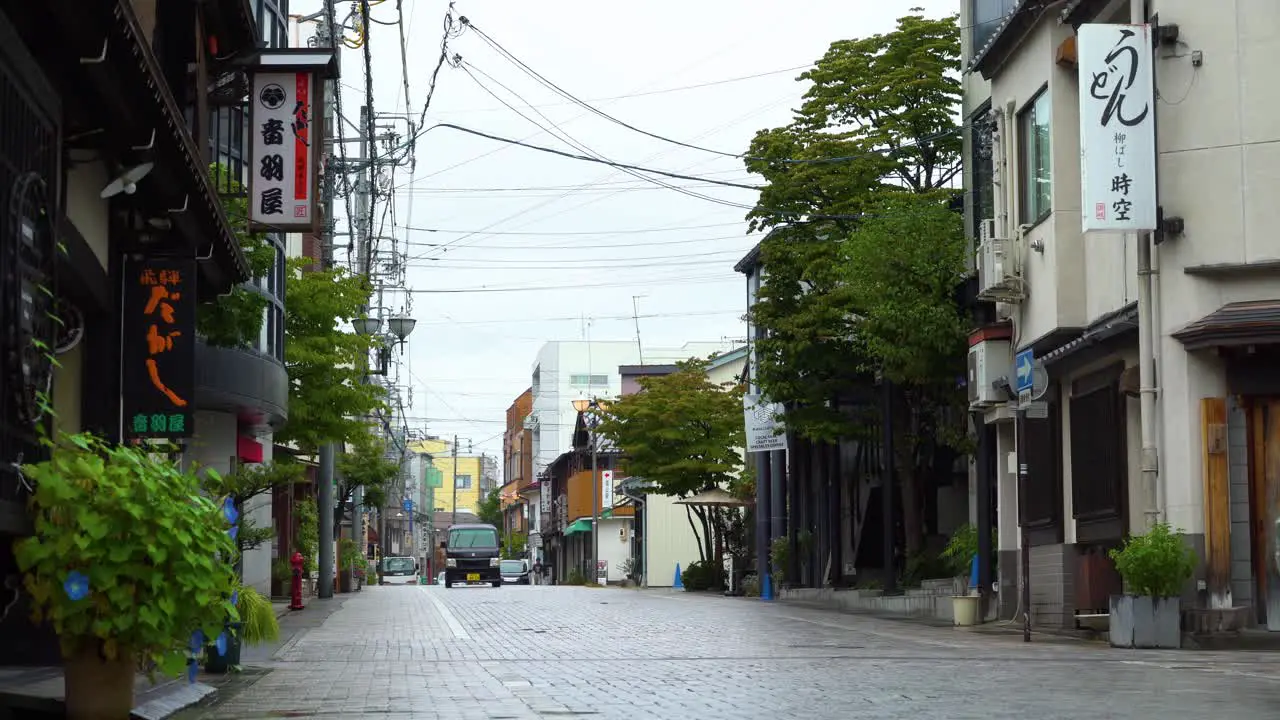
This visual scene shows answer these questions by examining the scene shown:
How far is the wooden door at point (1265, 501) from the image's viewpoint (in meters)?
20.2

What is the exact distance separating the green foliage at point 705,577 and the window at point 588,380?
219 feet

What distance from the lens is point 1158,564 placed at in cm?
2012

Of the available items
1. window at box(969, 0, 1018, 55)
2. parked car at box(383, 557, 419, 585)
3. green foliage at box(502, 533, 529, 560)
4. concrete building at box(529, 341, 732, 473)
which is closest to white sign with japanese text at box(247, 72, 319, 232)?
window at box(969, 0, 1018, 55)

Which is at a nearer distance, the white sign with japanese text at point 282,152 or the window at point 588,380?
the white sign with japanese text at point 282,152

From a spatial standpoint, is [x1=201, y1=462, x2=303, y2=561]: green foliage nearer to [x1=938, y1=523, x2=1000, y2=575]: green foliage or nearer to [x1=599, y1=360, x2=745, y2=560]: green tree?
[x1=938, y1=523, x2=1000, y2=575]: green foliage

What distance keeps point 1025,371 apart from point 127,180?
1402 cm

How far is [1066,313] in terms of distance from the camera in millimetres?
25000

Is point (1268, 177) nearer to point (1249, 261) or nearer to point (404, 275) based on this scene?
point (1249, 261)

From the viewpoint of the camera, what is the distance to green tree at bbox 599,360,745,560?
56.9 meters

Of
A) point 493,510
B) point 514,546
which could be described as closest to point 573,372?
point 514,546

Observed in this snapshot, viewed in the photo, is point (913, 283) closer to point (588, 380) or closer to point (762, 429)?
point (762, 429)

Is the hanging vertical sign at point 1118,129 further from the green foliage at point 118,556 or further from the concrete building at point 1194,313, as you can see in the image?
the green foliage at point 118,556

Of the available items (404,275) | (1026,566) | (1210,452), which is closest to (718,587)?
(404,275)

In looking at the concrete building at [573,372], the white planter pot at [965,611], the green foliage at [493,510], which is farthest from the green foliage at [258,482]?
the green foliage at [493,510]
